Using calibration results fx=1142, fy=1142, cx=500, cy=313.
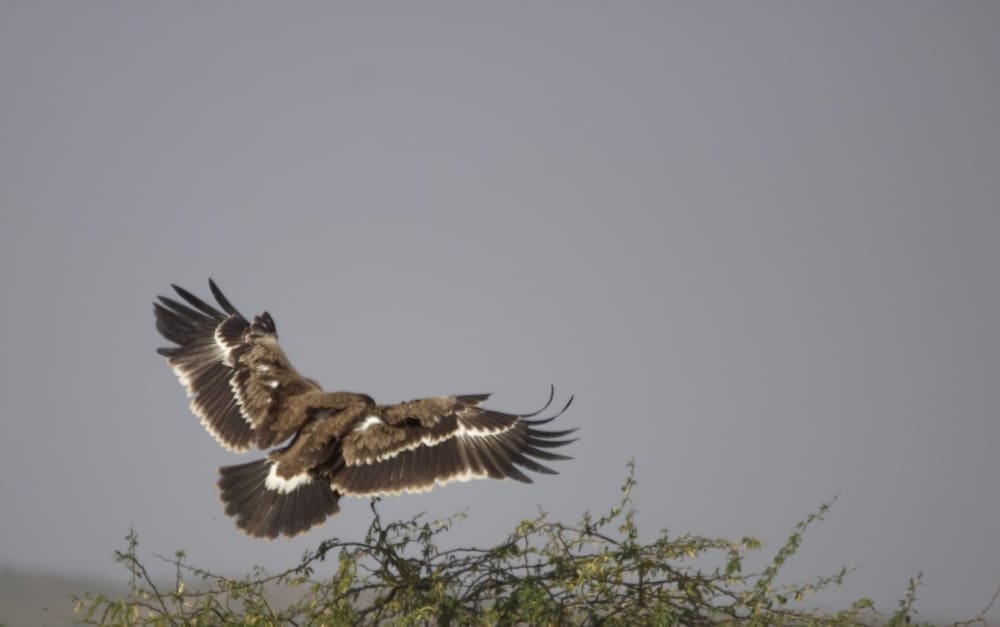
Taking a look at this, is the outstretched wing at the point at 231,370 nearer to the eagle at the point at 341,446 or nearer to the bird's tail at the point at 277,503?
the eagle at the point at 341,446

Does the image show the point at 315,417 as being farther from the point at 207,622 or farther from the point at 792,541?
the point at 792,541

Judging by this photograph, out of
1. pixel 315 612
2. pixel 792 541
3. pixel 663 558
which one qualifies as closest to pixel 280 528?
pixel 315 612

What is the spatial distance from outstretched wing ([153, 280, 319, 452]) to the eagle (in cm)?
1

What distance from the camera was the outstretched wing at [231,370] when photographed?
791cm

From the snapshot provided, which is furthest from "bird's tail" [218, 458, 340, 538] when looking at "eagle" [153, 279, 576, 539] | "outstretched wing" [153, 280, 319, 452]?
"outstretched wing" [153, 280, 319, 452]

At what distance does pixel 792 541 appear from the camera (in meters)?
5.80

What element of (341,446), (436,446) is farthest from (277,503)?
(436,446)

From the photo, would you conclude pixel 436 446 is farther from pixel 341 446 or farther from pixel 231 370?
pixel 231 370

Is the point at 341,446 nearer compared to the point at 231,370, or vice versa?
the point at 341,446

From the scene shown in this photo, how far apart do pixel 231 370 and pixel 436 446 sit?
2016mm

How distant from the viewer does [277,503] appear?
23.4 feet

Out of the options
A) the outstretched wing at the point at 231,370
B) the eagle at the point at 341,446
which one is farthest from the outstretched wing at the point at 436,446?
the outstretched wing at the point at 231,370

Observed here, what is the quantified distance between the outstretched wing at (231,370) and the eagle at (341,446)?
12 millimetres

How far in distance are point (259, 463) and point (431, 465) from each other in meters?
1.14
